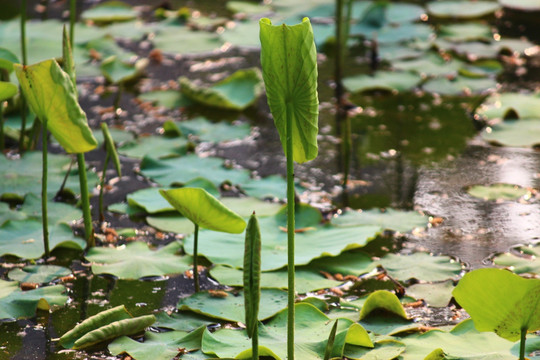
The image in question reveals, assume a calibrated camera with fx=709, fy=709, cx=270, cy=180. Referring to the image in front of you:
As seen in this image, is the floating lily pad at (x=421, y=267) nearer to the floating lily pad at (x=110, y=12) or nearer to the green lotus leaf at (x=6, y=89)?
the green lotus leaf at (x=6, y=89)

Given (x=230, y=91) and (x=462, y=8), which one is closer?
(x=230, y=91)

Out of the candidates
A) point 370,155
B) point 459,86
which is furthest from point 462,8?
point 370,155

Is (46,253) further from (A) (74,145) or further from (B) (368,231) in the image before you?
(B) (368,231)

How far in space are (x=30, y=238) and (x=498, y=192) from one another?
5.30 ft

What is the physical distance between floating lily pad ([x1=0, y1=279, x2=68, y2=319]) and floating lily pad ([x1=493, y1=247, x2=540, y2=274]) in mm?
1270

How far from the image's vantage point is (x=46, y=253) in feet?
7.07

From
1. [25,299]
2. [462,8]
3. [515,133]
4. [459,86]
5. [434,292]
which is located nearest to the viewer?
[25,299]

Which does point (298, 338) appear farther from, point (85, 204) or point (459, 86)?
point (459, 86)

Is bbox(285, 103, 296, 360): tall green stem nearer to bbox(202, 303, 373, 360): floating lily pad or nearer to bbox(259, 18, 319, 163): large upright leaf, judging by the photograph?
bbox(259, 18, 319, 163): large upright leaf

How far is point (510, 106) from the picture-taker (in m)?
3.19

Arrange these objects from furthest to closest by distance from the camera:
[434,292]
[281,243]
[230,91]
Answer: [230,91]
[281,243]
[434,292]

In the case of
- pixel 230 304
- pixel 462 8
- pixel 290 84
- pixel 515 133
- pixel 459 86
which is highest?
pixel 462 8

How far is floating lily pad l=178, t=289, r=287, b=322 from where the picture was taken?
1857 mm

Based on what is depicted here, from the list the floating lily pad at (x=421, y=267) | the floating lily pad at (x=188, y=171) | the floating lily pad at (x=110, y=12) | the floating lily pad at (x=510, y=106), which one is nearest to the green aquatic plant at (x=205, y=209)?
the floating lily pad at (x=421, y=267)
